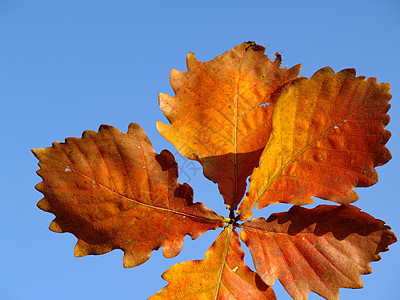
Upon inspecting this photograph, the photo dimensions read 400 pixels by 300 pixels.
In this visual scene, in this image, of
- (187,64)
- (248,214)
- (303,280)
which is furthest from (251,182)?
(187,64)

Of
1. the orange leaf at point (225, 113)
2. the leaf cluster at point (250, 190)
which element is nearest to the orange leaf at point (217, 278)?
the leaf cluster at point (250, 190)

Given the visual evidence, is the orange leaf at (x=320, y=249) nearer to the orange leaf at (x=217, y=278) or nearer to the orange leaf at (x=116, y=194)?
the orange leaf at (x=217, y=278)

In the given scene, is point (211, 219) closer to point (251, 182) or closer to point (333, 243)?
point (251, 182)

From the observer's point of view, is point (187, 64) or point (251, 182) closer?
point (251, 182)

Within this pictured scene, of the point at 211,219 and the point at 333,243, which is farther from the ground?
the point at 211,219

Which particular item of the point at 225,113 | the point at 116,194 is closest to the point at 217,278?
the point at 116,194

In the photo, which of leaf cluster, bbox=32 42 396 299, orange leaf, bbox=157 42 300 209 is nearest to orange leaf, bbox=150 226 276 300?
leaf cluster, bbox=32 42 396 299
